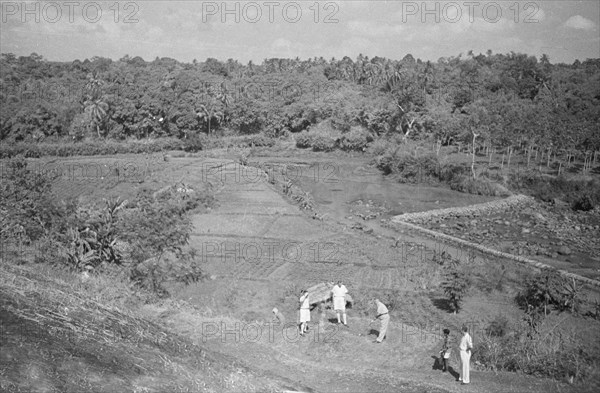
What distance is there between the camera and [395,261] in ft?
76.5

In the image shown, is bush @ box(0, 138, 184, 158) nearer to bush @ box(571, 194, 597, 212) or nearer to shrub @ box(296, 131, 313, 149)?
shrub @ box(296, 131, 313, 149)

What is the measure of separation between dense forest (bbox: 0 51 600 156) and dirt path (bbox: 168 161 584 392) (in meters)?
22.6

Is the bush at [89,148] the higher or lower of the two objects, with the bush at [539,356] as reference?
higher

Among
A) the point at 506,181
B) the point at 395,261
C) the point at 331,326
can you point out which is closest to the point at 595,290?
the point at 395,261

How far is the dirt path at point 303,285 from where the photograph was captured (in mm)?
11859

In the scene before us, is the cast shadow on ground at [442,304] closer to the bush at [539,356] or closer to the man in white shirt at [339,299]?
the bush at [539,356]

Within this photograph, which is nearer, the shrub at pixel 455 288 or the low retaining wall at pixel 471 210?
the shrub at pixel 455 288

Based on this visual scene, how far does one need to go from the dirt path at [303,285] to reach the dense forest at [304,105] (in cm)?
2262

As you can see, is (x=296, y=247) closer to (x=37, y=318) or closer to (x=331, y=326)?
(x=331, y=326)

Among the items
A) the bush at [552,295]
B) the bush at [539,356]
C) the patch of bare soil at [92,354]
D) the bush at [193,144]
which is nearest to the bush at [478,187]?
the bush at [552,295]

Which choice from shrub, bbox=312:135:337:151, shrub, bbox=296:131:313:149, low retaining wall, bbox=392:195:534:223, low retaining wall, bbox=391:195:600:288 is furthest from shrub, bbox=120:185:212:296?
shrub, bbox=296:131:313:149

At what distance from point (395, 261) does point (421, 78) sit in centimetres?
4989

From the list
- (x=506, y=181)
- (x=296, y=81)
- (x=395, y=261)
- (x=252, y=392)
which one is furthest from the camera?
(x=296, y=81)

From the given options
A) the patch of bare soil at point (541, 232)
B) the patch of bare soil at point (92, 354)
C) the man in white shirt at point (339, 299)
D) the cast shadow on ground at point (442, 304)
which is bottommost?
Answer: the cast shadow on ground at point (442, 304)
